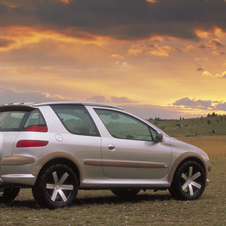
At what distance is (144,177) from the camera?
8141 mm

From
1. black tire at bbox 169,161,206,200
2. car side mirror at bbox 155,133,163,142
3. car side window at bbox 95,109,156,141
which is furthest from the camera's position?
black tire at bbox 169,161,206,200

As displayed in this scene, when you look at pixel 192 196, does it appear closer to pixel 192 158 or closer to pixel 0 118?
pixel 192 158

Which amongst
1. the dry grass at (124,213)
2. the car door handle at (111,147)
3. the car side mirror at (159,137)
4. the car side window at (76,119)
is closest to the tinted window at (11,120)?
the car side window at (76,119)

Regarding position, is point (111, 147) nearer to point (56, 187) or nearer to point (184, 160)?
point (56, 187)

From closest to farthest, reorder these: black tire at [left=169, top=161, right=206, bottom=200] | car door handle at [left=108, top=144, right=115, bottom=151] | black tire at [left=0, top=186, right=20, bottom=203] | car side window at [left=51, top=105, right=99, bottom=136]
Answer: car side window at [left=51, top=105, right=99, bottom=136]
car door handle at [left=108, top=144, right=115, bottom=151]
black tire at [left=0, top=186, right=20, bottom=203]
black tire at [left=169, top=161, right=206, bottom=200]

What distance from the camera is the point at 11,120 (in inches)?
285

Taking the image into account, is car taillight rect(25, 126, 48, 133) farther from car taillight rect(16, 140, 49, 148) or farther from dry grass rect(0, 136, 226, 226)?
dry grass rect(0, 136, 226, 226)

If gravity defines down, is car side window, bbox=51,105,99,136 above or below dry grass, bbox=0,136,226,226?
above

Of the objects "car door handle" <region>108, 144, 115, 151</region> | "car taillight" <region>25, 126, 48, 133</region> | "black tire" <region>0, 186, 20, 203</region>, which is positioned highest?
"car taillight" <region>25, 126, 48, 133</region>

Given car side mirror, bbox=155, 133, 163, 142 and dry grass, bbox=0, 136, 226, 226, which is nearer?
dry grass, bbox=0, 136, 226, 226

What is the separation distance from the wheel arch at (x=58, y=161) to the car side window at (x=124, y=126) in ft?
3.21

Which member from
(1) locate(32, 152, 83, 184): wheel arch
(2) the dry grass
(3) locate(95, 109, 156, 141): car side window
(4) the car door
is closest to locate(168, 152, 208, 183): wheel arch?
(4) the car door

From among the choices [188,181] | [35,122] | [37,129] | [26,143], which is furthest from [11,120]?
[188,181]

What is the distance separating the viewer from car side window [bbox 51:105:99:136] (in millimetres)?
7441
